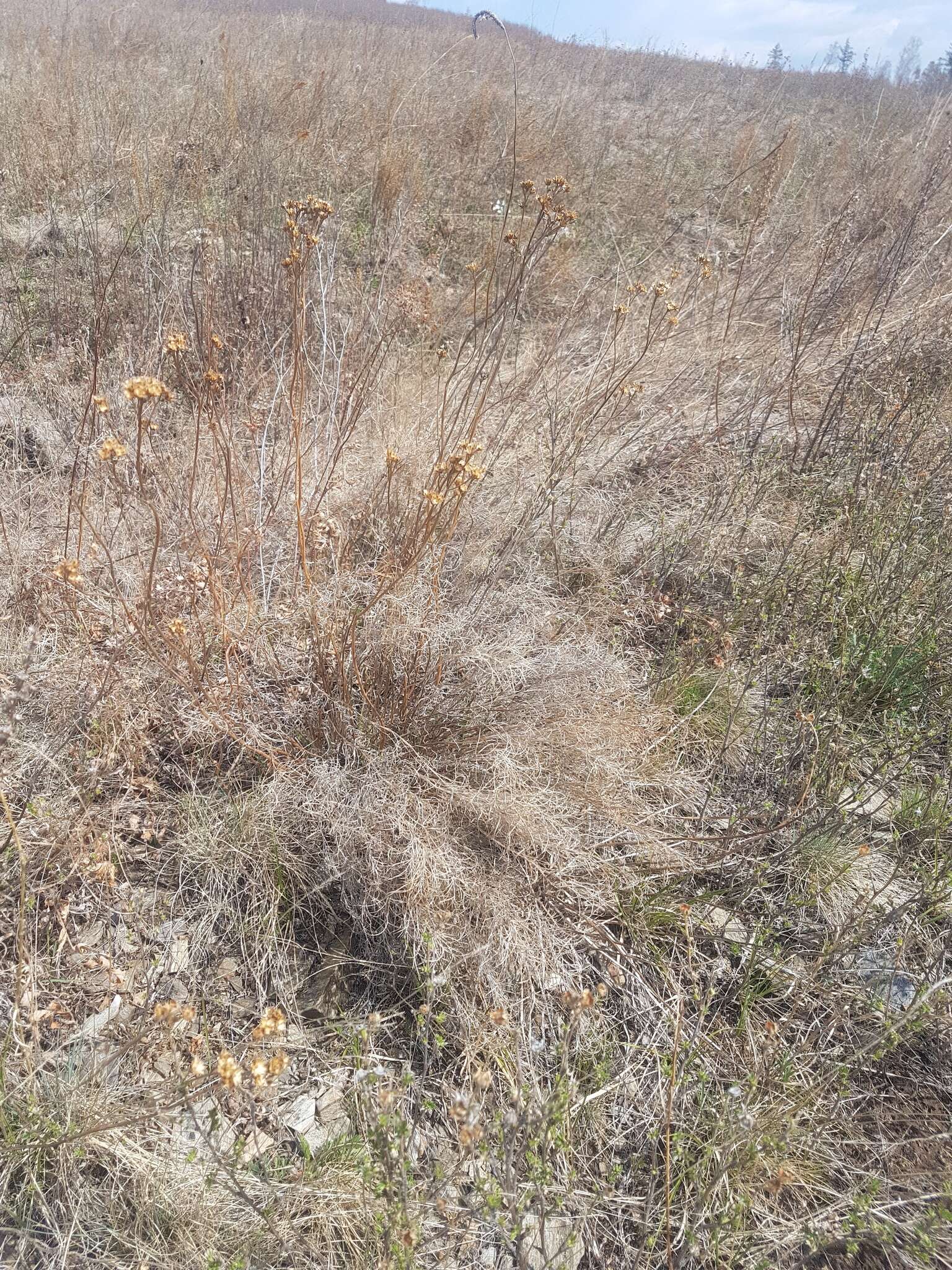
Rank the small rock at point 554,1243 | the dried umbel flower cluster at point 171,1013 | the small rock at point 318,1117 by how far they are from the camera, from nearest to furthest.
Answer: the dried umbel flower cluster at point 171,1013
the small rock at point 554,1243
the small rock at point 318,1117

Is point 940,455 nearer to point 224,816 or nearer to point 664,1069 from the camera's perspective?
point 664,1069

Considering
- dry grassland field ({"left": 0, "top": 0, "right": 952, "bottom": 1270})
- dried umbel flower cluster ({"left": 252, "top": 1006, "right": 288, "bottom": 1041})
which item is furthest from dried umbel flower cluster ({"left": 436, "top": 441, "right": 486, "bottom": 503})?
dried umbel flower cluster ({"left": 252, "top": 1006, "right": 288, "bottom": 1041})

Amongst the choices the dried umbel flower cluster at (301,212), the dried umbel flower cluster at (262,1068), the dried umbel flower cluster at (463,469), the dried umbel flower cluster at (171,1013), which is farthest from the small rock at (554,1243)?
the dried umbel flower cluster at (301,212)

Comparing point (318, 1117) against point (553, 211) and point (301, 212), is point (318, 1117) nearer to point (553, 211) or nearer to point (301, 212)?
point (301, 212)

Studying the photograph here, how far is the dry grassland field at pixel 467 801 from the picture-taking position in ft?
4.30

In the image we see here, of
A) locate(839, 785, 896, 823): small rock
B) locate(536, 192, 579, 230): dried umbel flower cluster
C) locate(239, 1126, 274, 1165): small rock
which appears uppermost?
locate(536, 192, 579, 230): dried umbel flower cluster

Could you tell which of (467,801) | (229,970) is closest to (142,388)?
(467,801)

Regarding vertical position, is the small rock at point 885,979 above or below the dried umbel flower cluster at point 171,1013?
below

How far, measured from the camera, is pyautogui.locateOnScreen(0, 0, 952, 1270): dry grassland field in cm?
131

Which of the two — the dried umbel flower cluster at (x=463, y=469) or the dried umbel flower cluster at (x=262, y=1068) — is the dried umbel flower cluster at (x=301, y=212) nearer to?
the dried umbel flower cluster at (x=463, y=469)

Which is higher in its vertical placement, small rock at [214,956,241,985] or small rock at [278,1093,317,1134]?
small rock at [214,956,241,985]

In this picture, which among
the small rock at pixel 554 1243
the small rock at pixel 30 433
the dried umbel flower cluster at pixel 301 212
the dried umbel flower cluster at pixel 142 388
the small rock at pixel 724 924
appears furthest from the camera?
the small rock at pixel 30 433

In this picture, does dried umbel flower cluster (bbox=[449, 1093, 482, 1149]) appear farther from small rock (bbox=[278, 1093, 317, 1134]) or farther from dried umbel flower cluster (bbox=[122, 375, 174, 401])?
dried umbel flower cluster (bbox=[122, 375, 174, 401])

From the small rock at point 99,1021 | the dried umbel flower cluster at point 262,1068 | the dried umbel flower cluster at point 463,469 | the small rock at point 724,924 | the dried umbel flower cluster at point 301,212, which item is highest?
the dried umbel flower cluster at point 301,212
